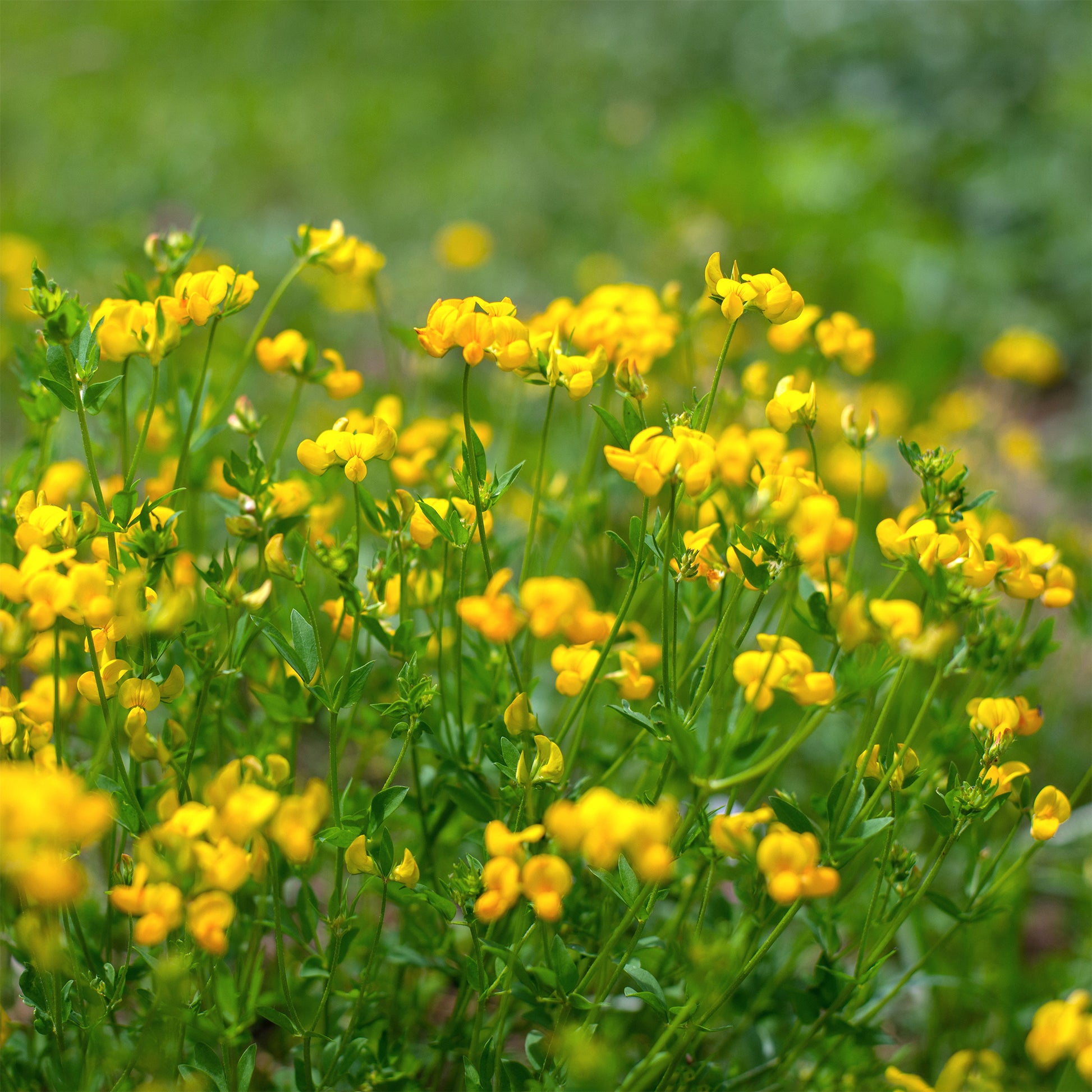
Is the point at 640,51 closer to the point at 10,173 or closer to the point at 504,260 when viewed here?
the point at 504,260

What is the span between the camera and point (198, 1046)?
132 cm

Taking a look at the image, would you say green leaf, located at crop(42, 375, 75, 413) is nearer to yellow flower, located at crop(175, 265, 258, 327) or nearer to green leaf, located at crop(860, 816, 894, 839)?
yellow flower, located at crop(175, 265, 258, 327)

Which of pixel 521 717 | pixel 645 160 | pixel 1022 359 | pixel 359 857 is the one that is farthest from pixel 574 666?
pixel 645 160

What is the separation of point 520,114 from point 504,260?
99.1 inches

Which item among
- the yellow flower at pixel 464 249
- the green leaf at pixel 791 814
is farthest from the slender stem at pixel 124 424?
the yellow flower at pixel 464 249

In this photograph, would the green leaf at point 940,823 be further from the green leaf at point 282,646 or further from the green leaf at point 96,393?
the green leaf at point 96,393

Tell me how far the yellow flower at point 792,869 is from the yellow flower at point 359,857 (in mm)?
462

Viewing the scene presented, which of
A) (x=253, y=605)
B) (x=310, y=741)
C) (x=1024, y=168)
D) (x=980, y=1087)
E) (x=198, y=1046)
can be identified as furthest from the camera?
(x=1024, y=168)

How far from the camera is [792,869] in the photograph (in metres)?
1.11

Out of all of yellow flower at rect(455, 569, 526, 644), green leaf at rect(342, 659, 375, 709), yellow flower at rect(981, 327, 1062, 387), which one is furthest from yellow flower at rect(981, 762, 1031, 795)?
yellow flower at rect(981, 327, 1062, 387)

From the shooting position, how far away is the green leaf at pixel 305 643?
1.31 m

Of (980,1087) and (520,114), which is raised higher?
(520,114)

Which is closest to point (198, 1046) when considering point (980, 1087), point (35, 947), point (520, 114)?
point (35, 947)

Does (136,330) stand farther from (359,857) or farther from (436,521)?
(359,857)
